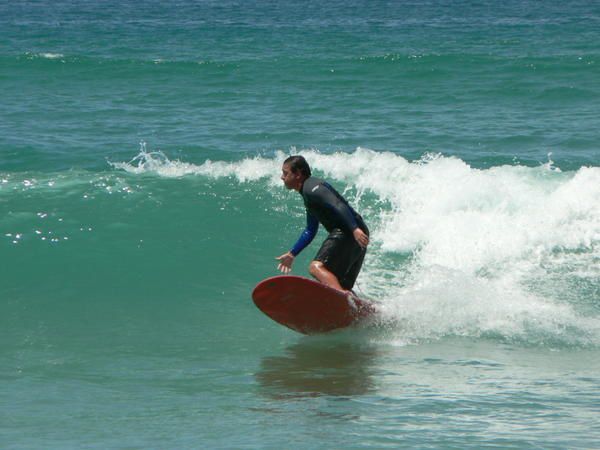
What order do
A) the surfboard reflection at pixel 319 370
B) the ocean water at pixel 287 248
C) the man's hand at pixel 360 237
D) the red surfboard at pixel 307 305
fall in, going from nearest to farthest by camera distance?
the ocean water at pixel 287 248
the surfboard reflection at pixel 319 370
the man's hand at pixel 360 237
the red surfboard at pixel 307 305

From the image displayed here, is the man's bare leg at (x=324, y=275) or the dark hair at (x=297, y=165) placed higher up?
the dark hair at (x=297, y=165)

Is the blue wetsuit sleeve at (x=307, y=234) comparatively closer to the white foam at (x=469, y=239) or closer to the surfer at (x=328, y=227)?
the surfer at (x=328, y=227)

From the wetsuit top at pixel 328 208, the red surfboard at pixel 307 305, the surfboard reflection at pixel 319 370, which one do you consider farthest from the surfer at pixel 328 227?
the surfboard reflection at pixel 319 370

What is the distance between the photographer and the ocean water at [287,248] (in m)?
6.57

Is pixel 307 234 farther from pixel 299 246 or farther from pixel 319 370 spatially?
pixel 319 370

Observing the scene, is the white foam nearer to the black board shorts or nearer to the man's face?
the black board shorts

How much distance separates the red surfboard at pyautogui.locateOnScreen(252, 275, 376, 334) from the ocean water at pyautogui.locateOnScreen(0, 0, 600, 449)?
152 millimetres

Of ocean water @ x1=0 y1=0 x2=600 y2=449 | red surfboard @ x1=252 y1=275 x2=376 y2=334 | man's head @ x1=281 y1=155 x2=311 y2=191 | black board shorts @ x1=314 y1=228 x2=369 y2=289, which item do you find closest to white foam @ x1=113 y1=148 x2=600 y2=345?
ocean water @ x1=0 y1=0 x2=600 y2=449

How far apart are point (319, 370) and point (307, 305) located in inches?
29.8

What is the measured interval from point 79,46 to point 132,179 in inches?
682

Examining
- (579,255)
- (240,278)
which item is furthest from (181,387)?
(579,255)

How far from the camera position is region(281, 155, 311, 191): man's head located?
27.1 feet

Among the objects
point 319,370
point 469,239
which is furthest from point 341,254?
point 469,239

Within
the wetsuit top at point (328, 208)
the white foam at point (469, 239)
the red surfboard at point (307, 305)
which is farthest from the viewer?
the white foam at point (469, 239)
